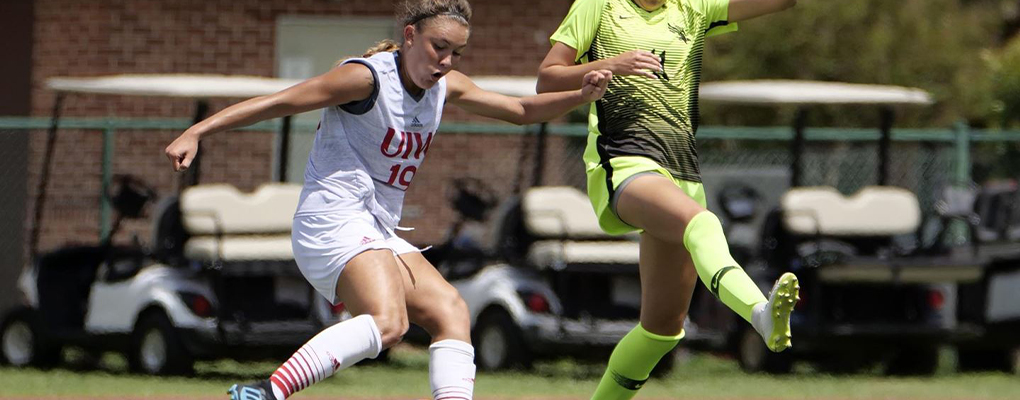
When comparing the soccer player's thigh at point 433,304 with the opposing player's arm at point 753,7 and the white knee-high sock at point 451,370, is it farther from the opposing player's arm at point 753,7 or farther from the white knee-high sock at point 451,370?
Result: the opposing player's arm at point 753,7

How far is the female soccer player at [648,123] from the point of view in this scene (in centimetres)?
644

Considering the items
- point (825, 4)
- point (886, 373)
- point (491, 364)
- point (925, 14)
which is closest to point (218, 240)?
point (491, 364)

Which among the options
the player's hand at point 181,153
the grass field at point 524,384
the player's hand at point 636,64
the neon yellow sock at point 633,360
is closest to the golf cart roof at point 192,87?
the grass field at point 524,384

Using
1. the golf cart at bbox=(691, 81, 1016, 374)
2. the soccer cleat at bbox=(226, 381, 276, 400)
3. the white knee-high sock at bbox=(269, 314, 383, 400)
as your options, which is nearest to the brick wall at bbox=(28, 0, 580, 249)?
the golf cart at bbox=(691, 81, 1016, 374)

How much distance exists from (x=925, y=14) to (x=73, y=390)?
47.2ft

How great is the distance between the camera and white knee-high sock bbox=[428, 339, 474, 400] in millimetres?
5957

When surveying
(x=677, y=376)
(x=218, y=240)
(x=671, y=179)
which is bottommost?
(x=677, y=376)

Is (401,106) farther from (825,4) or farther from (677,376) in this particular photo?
(825,4)

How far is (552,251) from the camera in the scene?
11672 millimetres

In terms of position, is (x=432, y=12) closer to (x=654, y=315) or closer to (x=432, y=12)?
(x=432, y=12)

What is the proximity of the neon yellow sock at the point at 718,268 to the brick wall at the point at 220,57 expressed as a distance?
30.0ft

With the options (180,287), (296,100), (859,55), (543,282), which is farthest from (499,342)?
(859,55)

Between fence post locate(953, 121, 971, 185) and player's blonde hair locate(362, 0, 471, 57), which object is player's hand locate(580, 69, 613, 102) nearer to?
player's blonde hair locate(362, 0, 471, 57)

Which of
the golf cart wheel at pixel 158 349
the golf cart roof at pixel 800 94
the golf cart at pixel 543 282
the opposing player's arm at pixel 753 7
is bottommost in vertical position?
the golf cart wheel at pixel 158 349
